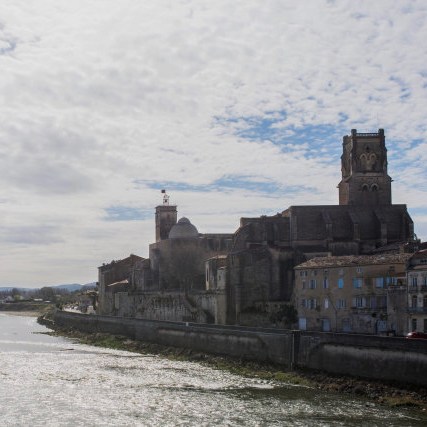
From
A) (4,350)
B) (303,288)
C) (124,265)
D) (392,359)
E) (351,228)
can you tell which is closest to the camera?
(392,359)

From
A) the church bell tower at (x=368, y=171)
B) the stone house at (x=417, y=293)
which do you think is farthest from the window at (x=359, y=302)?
the church bell tower at (x=368, y=171)

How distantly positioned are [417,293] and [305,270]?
12363 millimetres

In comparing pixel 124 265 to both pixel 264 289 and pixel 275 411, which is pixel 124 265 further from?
pixel 275 411

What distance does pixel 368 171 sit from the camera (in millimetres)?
70688

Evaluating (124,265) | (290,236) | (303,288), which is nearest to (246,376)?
(303,288)

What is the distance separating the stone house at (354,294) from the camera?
42.2 meters

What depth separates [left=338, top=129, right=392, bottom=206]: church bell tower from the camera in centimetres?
7044

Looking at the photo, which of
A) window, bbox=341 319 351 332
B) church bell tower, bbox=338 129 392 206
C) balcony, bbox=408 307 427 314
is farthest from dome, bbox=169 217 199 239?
balcony, bbox=408 307 427 314

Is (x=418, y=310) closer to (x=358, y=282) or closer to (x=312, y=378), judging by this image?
(x=358, y=282)

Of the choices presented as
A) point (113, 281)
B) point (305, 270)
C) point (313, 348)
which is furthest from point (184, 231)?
point (313, 348)

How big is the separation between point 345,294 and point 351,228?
16435mm

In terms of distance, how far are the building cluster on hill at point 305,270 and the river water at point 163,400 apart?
11.1 m

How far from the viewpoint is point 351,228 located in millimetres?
61469

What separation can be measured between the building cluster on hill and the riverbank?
24.7ft
